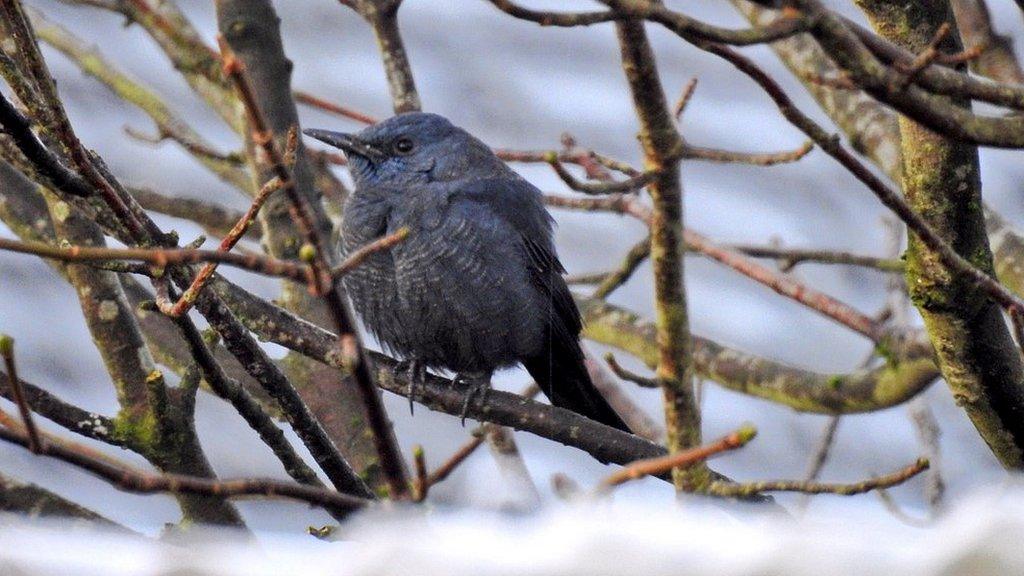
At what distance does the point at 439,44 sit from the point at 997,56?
3.45 meters

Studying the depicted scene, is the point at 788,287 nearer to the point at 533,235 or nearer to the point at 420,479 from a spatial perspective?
the point at 533,235

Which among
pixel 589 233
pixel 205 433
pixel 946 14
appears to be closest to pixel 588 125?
pixel 589 233

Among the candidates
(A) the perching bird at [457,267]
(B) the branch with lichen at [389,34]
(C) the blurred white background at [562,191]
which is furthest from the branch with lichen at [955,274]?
(C) the blurred white background at [562,191]

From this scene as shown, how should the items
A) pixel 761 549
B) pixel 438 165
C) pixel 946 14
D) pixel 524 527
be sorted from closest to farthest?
pixel 761 549
pixel 524 527
pixel 946 14
pixel 438 165

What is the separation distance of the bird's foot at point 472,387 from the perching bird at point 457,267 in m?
0.01

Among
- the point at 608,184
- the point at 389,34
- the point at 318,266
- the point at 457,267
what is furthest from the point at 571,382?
the point at 318,266

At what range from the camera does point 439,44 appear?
704cm

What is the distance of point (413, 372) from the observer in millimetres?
3912

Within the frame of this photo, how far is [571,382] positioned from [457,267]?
1.91 feet

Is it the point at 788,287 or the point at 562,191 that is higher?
the point at 562,191

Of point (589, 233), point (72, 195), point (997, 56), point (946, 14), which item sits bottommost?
point (72, 195)

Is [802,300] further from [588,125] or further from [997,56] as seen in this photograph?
[588,125]

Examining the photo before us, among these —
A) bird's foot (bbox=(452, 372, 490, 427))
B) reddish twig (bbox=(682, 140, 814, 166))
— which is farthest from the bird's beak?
reddish twig (bbox=(682, 140, 814, 166))

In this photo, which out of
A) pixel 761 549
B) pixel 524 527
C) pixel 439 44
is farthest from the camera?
pixel 439 44
